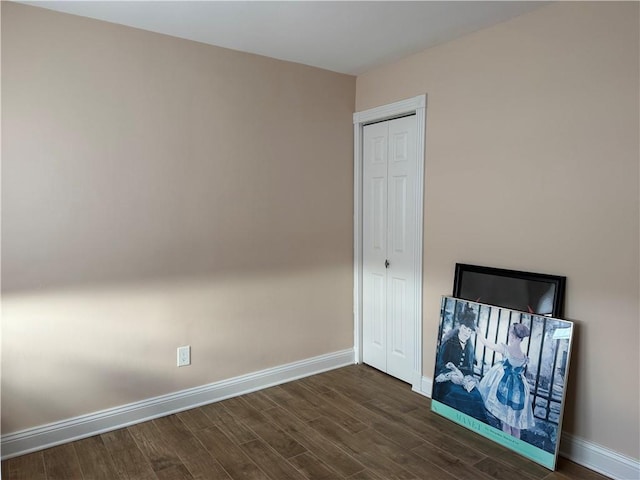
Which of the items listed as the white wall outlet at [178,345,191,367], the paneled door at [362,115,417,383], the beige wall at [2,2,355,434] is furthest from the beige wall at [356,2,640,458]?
the white wall outlet at [178,345,191,367]

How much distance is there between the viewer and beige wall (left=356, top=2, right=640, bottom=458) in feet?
7.29

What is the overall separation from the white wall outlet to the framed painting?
1653mm

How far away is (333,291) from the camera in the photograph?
3.79 m

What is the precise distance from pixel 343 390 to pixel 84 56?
9.03 feet

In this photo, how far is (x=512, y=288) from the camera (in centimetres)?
269

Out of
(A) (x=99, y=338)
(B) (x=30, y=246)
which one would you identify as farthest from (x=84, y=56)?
(A) (x=99, y=338)

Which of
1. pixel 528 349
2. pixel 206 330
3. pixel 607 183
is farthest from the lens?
pixel 206 330

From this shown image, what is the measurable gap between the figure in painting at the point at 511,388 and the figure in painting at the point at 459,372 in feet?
0.28

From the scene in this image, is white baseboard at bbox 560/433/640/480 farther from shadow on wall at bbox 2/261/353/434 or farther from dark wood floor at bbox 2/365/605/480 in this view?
shadow on wall at bbox 2/261/353/434

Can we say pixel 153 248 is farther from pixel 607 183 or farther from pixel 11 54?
pixel 607 183

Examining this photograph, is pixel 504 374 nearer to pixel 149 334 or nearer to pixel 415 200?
pixel 415 200

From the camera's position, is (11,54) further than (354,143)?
No

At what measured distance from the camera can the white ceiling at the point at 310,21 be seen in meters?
2.44

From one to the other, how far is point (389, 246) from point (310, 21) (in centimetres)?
171
